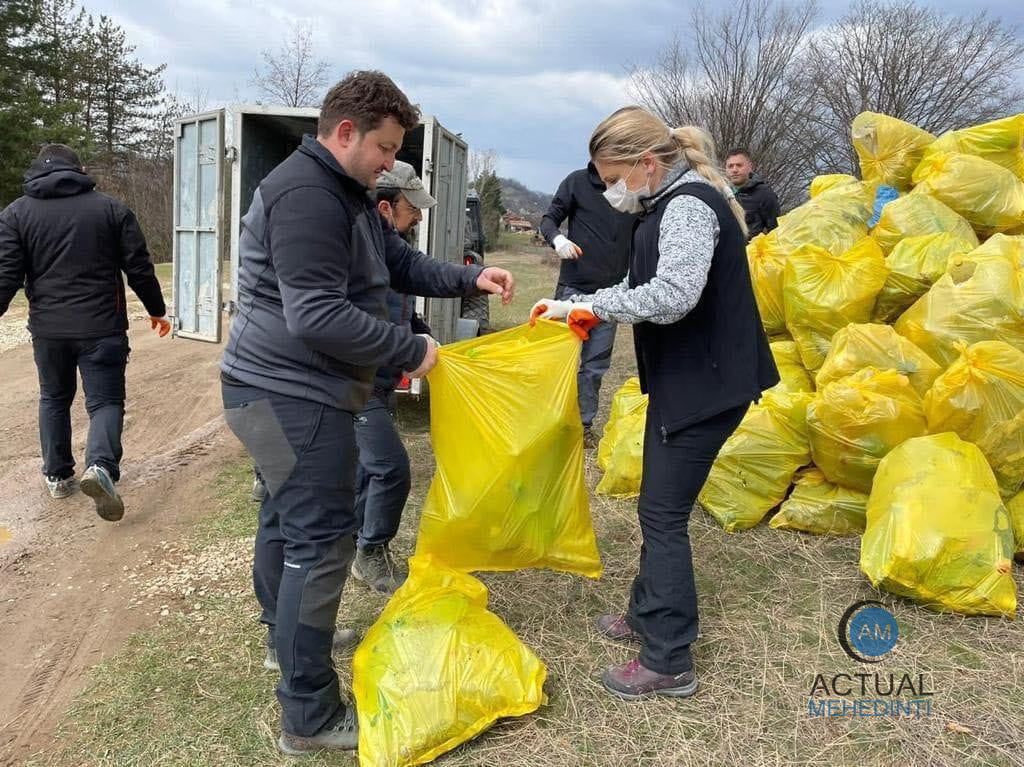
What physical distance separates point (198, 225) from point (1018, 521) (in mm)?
4955

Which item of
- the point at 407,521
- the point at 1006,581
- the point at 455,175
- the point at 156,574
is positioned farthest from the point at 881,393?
the point at 455,175

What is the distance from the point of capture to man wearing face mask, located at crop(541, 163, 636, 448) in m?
4.48

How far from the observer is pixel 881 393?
3.08 m

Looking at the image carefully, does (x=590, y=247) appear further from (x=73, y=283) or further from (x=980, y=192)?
(x=73, y=283)

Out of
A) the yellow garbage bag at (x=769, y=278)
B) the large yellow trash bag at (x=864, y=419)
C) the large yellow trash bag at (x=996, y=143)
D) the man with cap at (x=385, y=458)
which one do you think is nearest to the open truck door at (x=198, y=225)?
the man with cap at (x=385, y=458)

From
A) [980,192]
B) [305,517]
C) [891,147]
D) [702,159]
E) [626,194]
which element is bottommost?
[305,517]

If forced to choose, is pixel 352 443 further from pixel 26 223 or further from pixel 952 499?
pixel 26 223

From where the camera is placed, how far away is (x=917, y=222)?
3.91 metres

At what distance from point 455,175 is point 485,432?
3.98 metres

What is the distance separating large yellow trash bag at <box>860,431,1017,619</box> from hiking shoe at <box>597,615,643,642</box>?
0.89 metres

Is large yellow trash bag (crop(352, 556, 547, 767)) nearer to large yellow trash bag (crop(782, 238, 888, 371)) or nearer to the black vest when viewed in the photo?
the black vest

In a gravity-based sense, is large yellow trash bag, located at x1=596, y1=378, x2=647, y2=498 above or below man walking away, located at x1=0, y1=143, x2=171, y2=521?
below

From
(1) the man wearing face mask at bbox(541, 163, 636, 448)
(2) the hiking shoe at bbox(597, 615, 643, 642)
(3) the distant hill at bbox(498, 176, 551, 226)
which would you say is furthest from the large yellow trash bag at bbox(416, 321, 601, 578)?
(3) the distant hill at bbox(498, 176, 551, 226)

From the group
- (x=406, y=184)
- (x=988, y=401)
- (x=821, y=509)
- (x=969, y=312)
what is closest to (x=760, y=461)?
(x=821, y=509)
